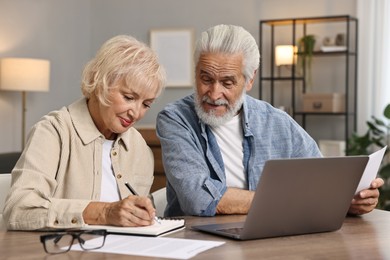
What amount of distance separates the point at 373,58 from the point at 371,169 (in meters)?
4.48

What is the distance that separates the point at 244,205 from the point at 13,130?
4718 mm

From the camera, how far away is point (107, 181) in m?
2.37

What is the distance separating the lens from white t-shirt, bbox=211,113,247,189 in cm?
267

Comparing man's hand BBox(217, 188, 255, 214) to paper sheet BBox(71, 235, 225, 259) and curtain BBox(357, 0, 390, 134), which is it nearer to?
paper sheet BBox(71, 235, 225, 259)

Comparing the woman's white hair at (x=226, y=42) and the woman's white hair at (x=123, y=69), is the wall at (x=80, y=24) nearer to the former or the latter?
the woman's white hair at (x=226, y=42)

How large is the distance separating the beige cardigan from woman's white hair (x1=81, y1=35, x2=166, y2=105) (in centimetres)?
12

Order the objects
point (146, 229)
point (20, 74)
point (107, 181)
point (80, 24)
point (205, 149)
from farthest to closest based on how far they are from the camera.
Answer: point (80, 24), point (20, 74), point (205, 149), point (107, 181), point (146, 229)

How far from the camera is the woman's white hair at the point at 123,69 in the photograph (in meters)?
2.27

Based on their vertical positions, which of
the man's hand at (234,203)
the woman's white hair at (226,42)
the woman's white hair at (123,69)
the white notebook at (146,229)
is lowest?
the man's hand at (234,203)

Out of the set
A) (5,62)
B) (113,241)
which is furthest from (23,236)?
(5,62)

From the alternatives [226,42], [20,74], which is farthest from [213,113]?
[20,74]

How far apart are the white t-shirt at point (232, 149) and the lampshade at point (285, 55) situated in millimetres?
4019

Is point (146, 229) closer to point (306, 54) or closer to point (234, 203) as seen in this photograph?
point (234, 203)

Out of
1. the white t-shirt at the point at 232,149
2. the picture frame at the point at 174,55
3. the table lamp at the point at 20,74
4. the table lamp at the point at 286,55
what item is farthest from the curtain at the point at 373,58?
the white t-shirt at the point at 232,149
